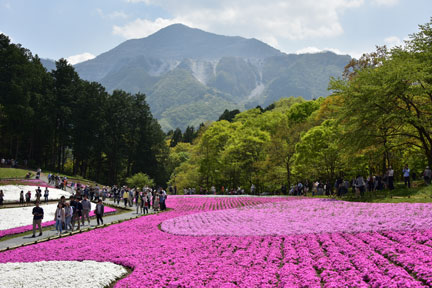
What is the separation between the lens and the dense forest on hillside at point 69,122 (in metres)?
69.1

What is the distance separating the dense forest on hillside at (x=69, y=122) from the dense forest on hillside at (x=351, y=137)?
1696 cm

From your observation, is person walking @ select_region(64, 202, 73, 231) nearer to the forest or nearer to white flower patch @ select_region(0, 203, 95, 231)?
white flower patch @ select_region(0, 203, 95, 231)

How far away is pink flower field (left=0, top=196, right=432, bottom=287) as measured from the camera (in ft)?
35.2

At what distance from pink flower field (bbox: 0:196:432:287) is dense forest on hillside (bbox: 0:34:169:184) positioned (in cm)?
5453

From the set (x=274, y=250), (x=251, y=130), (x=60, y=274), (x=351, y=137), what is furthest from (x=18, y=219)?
(x=251, y=130)

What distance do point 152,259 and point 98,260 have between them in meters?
2.55

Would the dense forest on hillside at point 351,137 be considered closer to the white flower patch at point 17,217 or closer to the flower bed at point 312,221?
the flower bed at point 312,221

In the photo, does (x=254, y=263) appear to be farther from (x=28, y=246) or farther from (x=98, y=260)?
(x=28, y=246)

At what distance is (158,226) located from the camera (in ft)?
82.3

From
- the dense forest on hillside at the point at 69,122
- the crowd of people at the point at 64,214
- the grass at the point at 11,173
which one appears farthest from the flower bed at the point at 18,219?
the dense forest on hillside at the point at 69,122

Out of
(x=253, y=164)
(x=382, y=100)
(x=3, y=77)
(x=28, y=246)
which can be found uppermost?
(x=3, y=77)

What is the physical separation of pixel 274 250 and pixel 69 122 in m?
71.9

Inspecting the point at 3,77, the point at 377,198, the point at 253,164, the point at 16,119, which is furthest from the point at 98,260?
the point at 3,77

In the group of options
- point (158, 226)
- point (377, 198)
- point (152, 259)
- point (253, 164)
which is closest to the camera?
point (152, 259)
